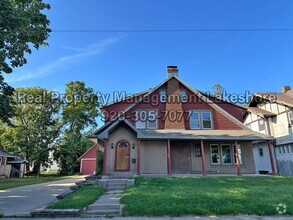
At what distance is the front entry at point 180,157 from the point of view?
15.4m

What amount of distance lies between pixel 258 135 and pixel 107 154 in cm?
1091

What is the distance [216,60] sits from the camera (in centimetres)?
1859

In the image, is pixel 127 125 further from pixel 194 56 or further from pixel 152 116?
pixel 194 56

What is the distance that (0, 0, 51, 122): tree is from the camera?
7.68m

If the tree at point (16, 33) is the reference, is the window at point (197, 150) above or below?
below

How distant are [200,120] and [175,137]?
11.8 ft

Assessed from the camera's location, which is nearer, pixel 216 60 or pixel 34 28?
pixel 34 28

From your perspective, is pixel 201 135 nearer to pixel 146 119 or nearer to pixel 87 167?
pixel 146 119

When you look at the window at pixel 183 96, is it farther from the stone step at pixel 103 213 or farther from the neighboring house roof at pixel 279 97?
the stone step at pixel 103 213

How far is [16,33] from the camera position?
8.50 metres

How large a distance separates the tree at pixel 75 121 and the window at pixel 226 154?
25.2 metres

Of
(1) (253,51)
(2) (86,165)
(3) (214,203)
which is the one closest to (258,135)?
(1) (253,51)

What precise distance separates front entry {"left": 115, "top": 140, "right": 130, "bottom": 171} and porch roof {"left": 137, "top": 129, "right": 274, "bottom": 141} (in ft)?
5.06

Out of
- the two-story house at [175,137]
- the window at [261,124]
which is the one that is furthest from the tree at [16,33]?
the window at [261,124]
